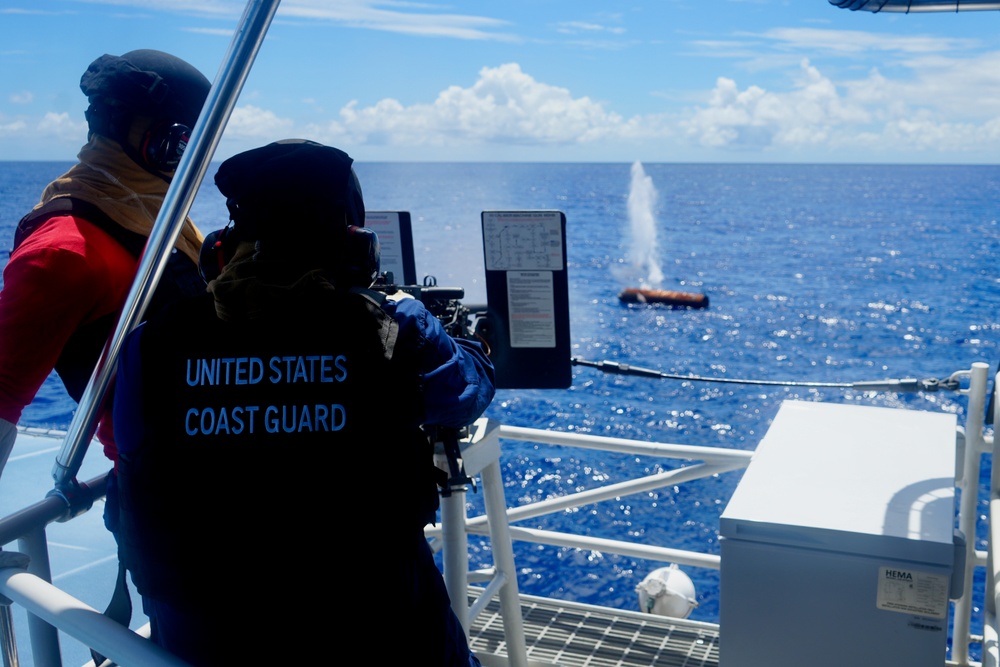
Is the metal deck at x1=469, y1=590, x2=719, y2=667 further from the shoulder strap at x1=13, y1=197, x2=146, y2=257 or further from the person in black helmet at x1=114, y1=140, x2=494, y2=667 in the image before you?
the shoulder strap at x1=13, y1=197, x2=146, y2=257

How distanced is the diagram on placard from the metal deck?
155cm

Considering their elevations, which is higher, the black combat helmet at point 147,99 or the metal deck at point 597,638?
the black combat helmet at point 147,99

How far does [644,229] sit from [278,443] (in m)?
85.9

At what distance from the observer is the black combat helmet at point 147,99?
6.86 ft

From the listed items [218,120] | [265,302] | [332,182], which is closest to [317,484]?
[265,302]

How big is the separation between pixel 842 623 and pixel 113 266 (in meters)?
1.80

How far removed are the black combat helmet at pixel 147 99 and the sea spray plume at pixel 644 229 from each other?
2226 inches

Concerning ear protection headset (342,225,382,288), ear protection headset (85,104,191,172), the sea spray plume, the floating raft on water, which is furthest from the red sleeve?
the sea spray plume

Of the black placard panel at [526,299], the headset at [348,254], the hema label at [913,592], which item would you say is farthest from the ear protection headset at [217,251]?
the hema label at [913,592]

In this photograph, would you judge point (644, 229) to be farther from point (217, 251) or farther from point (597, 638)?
point (217, 251)

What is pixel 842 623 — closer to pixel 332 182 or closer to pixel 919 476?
pixel 919 476

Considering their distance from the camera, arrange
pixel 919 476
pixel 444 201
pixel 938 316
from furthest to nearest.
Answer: pixel 444 201
pixel 938 316
pixel 919 476

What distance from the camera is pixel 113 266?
2.00 meters

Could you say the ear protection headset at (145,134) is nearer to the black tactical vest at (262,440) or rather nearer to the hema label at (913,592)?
the black tactical vest at (262,440)
